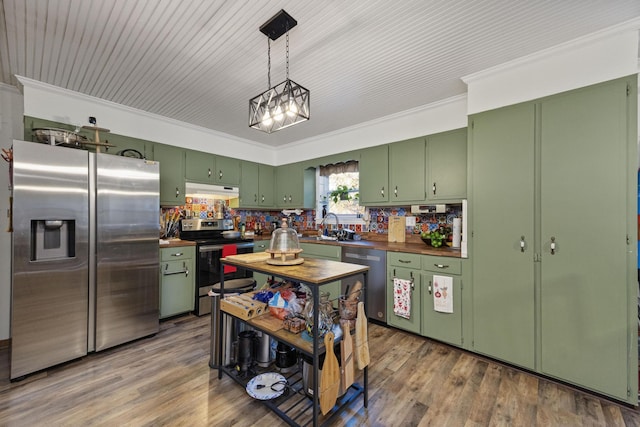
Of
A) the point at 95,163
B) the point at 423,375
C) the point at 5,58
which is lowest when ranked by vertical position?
the point at 423,375

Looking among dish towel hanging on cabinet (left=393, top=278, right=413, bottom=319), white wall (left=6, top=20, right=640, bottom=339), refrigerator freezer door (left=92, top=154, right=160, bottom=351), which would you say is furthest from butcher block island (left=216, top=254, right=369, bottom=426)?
white wall (left=6, top=20, right=640, bottom=339)

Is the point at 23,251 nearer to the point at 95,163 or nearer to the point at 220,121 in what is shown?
the point at 95,163

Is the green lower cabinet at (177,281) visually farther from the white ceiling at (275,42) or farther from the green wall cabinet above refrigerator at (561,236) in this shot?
the green wall cabinet above refrigerator at (561,236)

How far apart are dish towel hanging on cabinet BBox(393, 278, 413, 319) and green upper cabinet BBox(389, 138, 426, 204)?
3.23 ft

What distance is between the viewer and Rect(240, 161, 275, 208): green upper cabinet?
427cm

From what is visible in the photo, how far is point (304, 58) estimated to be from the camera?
6.98ft

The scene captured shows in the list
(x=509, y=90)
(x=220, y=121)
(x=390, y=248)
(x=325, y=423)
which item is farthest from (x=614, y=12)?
(x=220, y=121)

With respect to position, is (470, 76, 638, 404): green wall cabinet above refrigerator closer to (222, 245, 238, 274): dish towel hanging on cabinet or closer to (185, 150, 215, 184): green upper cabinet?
(222, 245, 238, 274): dish towel hanging on cabinet

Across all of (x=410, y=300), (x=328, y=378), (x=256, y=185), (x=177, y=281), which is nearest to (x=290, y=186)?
(x=256, y=185)

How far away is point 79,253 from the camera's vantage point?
2.28 m

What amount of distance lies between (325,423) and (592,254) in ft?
7.05

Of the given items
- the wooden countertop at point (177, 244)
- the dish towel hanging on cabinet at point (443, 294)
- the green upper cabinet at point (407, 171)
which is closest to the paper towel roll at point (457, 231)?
the green upper cabinet at point (407, 171)

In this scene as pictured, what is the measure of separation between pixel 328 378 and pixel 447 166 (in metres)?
2.42

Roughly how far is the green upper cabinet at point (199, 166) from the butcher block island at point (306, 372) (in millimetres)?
2170
